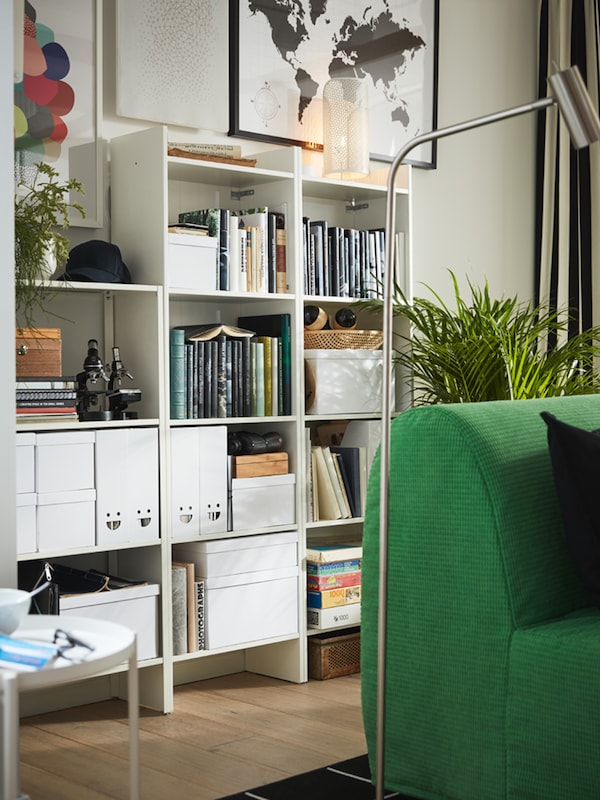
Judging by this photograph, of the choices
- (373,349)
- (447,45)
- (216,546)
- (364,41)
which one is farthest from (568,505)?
(447,45)

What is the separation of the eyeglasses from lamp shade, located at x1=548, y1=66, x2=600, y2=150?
1.20 m

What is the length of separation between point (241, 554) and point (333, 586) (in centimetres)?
39

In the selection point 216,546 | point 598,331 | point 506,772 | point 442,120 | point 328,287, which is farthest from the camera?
point 442,120

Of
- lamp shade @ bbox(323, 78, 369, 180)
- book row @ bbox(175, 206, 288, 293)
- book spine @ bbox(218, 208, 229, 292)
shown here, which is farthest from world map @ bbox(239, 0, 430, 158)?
book spine @ bbox(218, 208, 229, 292)

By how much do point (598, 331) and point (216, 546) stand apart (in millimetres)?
1668

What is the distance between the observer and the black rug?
8.38ft

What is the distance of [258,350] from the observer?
358 centimetres

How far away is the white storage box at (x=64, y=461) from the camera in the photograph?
3.03 m

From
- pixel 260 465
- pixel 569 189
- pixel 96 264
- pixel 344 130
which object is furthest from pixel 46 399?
pixel 569 189

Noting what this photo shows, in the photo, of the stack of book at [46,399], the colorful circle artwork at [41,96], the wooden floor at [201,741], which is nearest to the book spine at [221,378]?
the stack of book at [46,399]

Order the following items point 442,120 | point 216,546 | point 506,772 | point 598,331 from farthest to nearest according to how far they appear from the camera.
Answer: point 442,120 → point 598,331 → point 216,546 → point 506,772

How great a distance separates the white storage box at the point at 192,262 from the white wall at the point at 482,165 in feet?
3.92

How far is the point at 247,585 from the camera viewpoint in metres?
3.51

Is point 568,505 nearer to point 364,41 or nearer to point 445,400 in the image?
point 445,400
